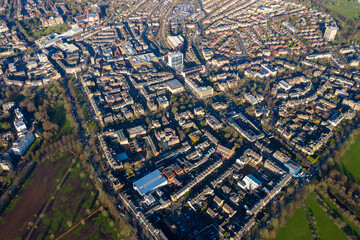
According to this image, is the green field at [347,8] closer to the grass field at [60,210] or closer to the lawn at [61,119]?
the lawn at [61,119]

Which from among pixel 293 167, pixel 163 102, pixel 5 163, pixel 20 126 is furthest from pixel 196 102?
pixel 5 163

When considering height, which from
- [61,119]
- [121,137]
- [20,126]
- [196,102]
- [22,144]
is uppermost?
[20,126]

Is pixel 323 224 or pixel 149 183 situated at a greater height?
pixel 149 183

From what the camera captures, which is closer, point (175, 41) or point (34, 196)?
point (34, 196)

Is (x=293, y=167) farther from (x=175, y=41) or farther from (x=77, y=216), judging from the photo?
(x=175, y=41)

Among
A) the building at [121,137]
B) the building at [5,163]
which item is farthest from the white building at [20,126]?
the building at [121,137]

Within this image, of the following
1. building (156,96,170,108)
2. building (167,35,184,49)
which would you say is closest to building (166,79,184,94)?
building (156,96,170,108)

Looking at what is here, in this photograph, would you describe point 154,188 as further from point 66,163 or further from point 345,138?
point 345,138
